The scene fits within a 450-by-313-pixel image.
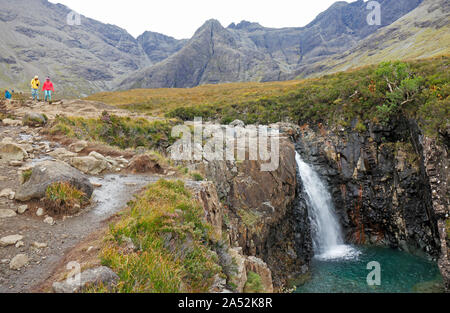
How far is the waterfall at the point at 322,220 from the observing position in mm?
22145

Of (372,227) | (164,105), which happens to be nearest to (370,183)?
(372,227)

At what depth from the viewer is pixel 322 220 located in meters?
23.9

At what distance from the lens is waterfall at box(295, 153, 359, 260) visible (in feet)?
72.7

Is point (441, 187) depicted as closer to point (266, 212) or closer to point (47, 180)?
point (266, 212)

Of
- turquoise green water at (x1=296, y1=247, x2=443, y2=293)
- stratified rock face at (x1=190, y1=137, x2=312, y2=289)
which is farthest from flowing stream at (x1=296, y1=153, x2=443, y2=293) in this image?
stratified rock face at (x1=190, y1=137, x2=312, y2=289)

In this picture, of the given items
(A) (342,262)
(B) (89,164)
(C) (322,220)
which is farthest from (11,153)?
(C) (322,220)

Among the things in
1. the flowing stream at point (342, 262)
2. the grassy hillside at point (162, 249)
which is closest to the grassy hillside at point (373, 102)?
the flowing stream at point (342, 262)

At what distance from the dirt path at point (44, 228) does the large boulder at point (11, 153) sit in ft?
1.08

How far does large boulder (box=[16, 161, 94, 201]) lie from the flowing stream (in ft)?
52.4

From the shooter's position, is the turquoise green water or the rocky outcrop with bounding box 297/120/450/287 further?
the rocky outcrop with bounding box 297/120/450/287

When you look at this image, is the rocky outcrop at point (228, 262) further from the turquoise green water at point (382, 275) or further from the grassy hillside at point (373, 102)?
the grassy hillside at point (373, 102)

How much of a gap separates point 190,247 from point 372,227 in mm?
25442

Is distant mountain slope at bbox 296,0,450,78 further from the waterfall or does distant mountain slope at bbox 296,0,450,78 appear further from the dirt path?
the dirt path
